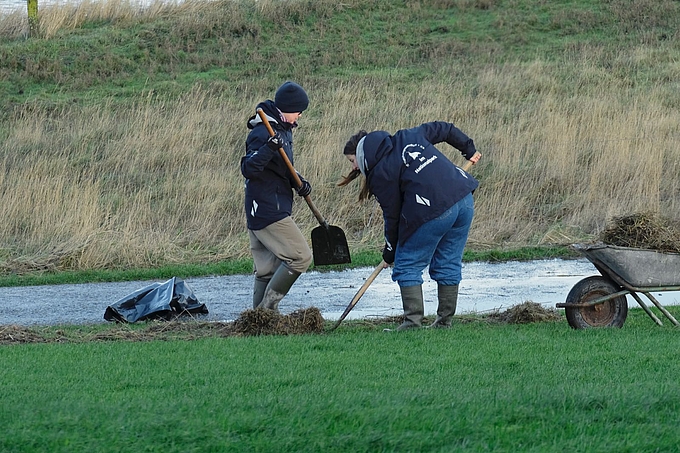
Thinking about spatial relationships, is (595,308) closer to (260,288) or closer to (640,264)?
(640,264)

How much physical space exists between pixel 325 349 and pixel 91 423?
8.55ft

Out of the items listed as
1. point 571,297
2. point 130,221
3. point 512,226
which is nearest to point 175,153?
point 130,221

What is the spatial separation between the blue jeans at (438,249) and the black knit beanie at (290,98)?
143cm

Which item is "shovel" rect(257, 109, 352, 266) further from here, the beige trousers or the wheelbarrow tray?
the wheelbarrow tray

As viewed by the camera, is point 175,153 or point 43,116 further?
point 43,116

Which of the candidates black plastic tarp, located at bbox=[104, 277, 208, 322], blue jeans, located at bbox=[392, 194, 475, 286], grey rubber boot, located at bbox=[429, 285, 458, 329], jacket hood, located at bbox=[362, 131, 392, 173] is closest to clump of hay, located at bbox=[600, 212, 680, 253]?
blue jeans, located at bbox=[392, 194, 475, 286]

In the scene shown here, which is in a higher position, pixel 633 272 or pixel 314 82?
pixel 314 82

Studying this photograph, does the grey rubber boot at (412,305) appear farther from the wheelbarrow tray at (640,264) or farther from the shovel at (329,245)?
the wheelbarrow tray at (640,264)

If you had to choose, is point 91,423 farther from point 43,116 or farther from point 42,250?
point 43,116

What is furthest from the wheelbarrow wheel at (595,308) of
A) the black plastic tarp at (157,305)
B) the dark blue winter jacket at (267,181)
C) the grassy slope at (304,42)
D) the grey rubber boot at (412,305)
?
the grassy slope at (304,42)

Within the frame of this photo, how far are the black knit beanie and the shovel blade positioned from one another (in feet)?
4.06

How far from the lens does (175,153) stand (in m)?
18.5

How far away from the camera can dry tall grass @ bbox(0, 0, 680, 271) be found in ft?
45.6

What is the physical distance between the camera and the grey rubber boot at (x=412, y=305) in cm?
820
